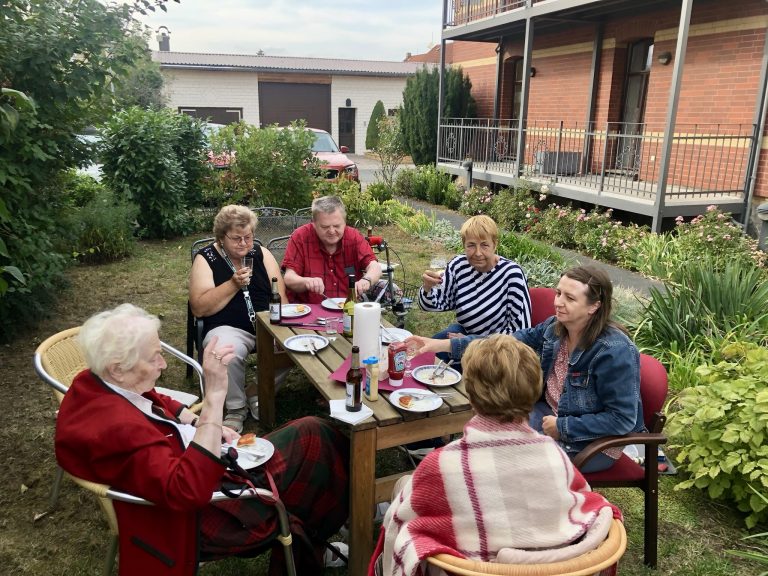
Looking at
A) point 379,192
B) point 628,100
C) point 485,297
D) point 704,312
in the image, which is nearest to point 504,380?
point 485,297

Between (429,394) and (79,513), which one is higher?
(429,394)

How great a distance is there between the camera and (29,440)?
3.46 m

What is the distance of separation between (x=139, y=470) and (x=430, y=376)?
1.29m

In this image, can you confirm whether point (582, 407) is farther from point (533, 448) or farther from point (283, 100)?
point (283, 100)

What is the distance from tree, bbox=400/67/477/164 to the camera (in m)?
15.1

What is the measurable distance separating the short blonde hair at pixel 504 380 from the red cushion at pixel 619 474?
969 mm

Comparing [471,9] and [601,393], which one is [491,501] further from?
[471,9]

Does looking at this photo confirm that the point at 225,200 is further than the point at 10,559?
Yes

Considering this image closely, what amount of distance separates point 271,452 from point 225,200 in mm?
7704

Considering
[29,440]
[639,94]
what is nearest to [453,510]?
[29,440]

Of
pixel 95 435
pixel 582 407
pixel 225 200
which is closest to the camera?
pixel 95 435

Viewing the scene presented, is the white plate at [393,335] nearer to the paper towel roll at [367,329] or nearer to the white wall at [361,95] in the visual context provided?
the paper towel roll at [367,329]

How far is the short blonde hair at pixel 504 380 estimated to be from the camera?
1.59 m

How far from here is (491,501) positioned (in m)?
1.52
